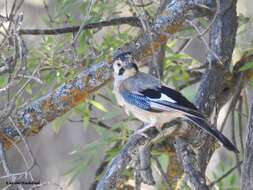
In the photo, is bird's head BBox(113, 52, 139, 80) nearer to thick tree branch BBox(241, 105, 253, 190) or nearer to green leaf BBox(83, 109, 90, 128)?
green leaf BBox(83, 109, 90, 128)

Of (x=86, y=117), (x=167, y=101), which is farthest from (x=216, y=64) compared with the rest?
(x=86, y=117)

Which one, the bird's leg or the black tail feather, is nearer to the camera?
the black tail feather

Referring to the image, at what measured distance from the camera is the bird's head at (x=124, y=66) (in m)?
5.21

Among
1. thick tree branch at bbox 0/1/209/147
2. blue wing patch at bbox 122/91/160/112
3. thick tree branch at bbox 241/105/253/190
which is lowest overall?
thick tree branch at bbox 241/105/253/190

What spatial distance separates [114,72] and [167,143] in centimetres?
65

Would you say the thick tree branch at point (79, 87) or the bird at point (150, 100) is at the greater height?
the thick tree branch at point (79, 87)

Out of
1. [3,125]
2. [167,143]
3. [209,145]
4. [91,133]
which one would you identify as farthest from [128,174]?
[91,133]

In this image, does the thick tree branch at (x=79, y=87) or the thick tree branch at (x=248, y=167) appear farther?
the thick tree branch at (x=79, y=87)

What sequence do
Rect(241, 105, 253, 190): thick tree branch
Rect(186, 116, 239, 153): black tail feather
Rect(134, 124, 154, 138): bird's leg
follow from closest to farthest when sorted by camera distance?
Rect(241, 105, 253, 190): thick tree branch
Rect(186, 116, 239, 153): black tail feather
Rect(134, 124, 154, 138): bird's leg

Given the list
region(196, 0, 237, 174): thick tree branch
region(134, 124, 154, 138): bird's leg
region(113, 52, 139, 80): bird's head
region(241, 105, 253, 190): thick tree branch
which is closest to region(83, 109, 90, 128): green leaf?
region(113, 52, 139, 80): bird's head

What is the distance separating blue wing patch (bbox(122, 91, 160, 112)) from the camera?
5.44 m

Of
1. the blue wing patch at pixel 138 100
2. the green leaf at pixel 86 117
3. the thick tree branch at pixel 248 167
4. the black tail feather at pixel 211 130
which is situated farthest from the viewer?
the green leaf at pixel 86 117

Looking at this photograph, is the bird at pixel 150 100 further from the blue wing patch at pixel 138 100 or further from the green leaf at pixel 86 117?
the green leaf at pixel 86 117

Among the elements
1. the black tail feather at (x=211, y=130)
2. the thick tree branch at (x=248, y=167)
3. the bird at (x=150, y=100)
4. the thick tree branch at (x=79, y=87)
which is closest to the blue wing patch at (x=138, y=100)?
the bird at (x=150, y=100)
